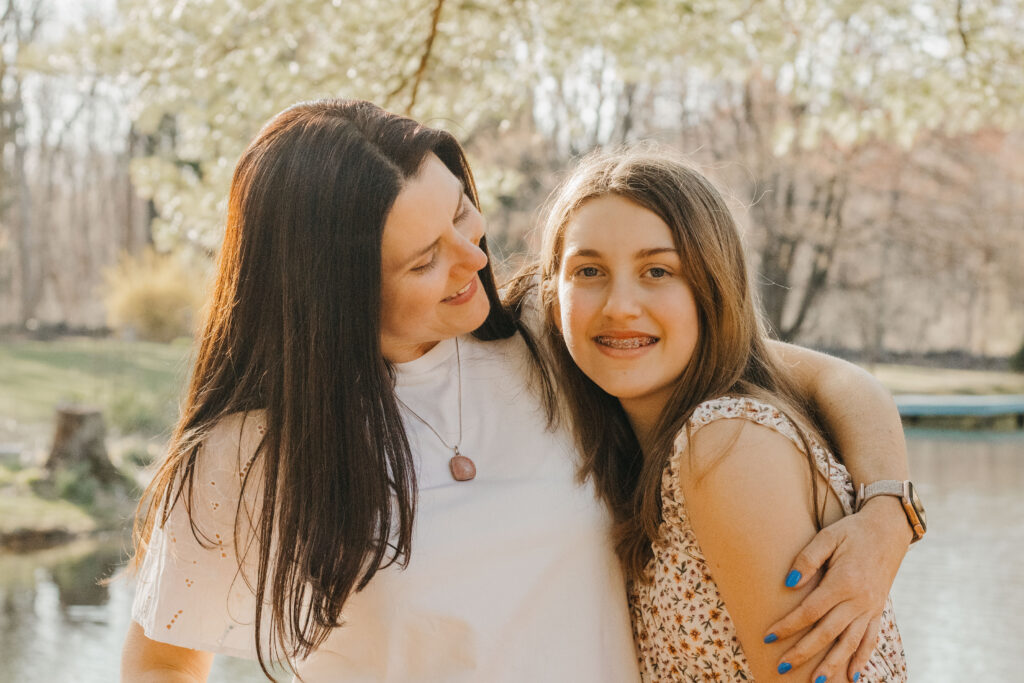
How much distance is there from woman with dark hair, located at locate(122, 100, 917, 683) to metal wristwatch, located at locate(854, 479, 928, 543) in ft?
0.14

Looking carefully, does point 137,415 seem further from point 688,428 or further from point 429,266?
point 688,428

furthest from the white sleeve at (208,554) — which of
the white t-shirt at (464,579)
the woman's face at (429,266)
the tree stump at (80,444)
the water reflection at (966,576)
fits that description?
the tree stump at (80,444)

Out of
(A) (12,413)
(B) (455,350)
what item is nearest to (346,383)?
(B) (455,350)

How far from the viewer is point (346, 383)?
166 cm

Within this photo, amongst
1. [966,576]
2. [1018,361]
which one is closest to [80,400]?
[966,576]

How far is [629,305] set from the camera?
1636 mm

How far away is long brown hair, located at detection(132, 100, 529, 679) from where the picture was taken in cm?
159

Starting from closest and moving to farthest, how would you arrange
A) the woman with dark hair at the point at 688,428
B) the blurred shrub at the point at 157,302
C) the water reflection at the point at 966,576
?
1. the woman with dark hair at the point at 688,428
2. the water reflection at the point at 966,576
3. the blurred shrub at the point at 157,302

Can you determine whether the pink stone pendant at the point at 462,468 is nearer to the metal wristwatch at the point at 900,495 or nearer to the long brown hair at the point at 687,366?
the long brown hair at the point at 687,366

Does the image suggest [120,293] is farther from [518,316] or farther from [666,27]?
[518,316]

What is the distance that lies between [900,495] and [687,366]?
0.37m

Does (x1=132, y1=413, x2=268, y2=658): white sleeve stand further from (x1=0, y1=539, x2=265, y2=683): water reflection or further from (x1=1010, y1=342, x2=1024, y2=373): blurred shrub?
(x1=1010, y1=342, x2=1024, y2=373): blurred shrub

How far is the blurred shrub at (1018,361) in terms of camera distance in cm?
1966

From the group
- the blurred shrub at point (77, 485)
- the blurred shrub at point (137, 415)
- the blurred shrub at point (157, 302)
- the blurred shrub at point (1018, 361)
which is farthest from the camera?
the blurred shrub at point (1018, 361)
